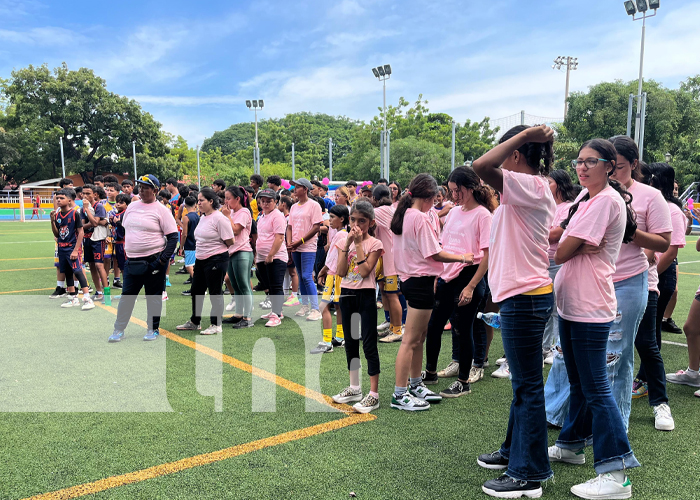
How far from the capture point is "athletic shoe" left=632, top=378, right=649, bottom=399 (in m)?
4.34

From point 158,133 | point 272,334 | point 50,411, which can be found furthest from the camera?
point 158,133

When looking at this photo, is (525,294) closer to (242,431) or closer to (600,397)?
(600,397)

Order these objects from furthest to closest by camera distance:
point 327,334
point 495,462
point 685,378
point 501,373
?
point 327,334 < point 501,373 < point 685,378 < point 495,462

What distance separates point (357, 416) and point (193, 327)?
11.6 feet

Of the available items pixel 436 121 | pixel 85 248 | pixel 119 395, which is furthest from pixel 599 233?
pixel 436 121

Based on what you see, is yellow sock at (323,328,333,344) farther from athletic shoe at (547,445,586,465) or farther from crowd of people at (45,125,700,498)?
athletic shoe at (547,445,586,465)

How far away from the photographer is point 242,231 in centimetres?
699

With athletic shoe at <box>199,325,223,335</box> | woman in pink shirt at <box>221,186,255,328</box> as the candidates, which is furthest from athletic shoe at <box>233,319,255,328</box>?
athletic shoe at <box>199,325,223,335</box>

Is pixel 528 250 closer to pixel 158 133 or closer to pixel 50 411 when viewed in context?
pixel 50 411

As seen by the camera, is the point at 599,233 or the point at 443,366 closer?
the point at 599,233

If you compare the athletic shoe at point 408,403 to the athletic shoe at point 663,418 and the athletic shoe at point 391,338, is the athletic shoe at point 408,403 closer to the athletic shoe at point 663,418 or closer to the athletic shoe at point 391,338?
the athletic shoe at point 663,418

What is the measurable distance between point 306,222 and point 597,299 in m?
4.73

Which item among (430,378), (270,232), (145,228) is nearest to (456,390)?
(430,378)

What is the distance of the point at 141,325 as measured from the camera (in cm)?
719
